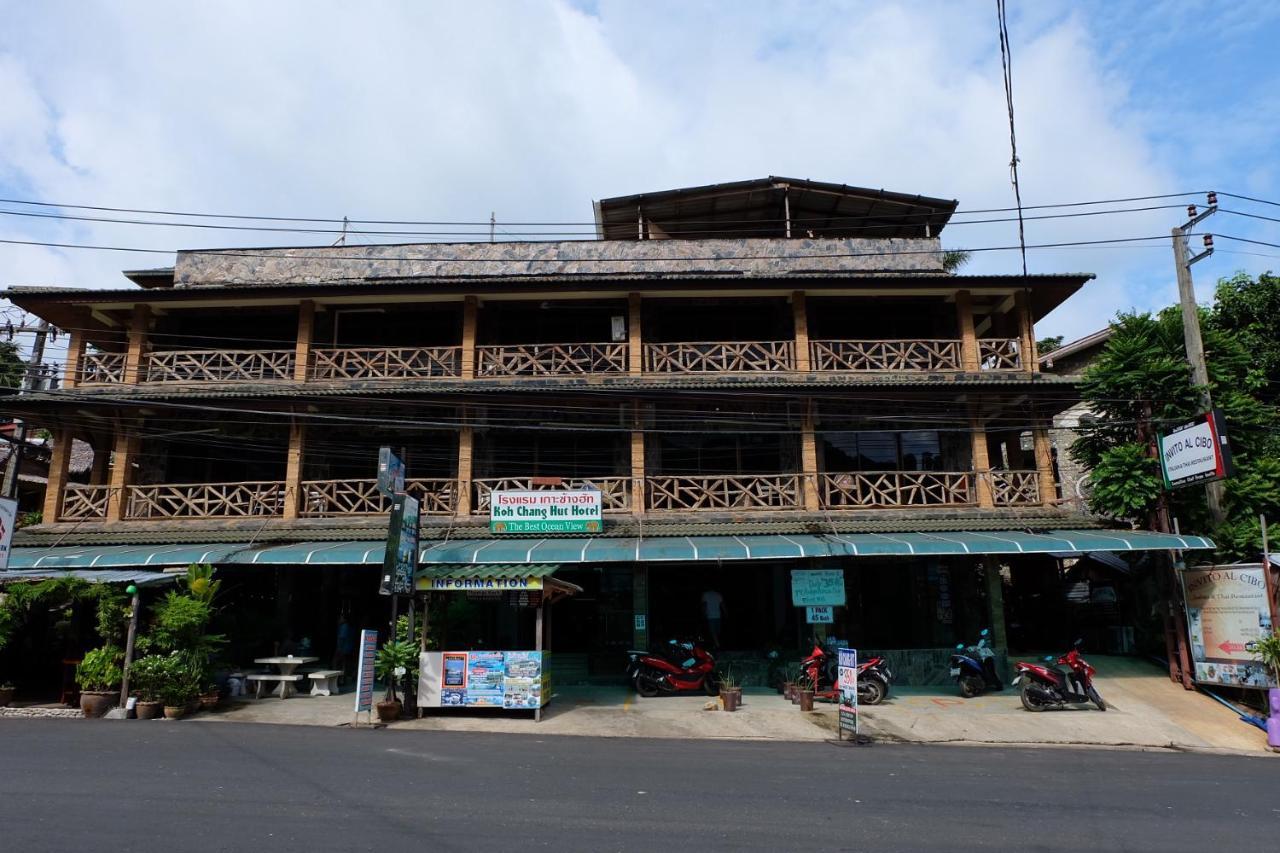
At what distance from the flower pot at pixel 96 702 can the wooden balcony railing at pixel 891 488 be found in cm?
1291

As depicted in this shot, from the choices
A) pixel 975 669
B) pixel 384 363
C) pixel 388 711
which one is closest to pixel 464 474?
pixel 384 363

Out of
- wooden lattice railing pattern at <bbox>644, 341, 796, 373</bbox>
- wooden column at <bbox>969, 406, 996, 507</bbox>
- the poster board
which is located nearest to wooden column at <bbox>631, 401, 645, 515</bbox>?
wooden lattice railing pattern at <bbox>644, 341, 796, 373</bbox>

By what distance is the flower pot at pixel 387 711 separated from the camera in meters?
12.0

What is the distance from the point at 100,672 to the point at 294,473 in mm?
5303

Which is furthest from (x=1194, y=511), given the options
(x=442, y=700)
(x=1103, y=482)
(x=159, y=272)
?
(x=159, y=272)

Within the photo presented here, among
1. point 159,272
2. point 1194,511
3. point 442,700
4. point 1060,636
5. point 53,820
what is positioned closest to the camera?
point 53,820

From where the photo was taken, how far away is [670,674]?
47.0ft

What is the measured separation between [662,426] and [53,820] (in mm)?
12964

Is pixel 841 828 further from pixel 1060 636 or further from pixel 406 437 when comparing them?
pixel 1060 636

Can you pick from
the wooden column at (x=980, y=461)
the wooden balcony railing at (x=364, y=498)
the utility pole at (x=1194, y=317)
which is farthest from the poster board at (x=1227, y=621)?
the wooden balcony railing at (x=364, y=498)

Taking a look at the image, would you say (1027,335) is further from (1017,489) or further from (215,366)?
(215,366)

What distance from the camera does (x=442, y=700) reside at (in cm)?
1245

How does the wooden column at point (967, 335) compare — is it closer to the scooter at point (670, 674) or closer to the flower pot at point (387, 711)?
the scooter at point (670, 674)

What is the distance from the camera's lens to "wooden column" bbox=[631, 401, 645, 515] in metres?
16.3
